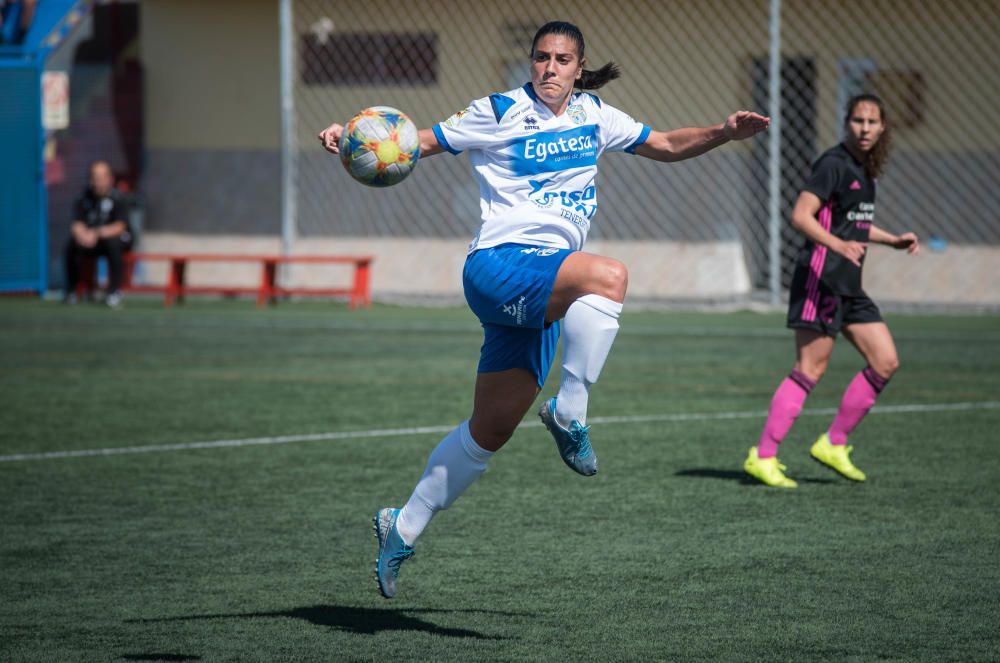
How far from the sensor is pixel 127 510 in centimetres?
670

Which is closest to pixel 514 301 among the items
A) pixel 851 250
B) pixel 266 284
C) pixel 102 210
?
pixel 851 250

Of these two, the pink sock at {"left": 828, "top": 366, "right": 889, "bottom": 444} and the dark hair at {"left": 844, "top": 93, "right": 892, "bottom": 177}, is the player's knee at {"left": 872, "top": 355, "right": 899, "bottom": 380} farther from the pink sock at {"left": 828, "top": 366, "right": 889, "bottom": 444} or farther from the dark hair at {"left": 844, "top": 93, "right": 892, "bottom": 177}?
the dark hair at {"left": 844, "top": 93, "right": 892, "bottom": 177}

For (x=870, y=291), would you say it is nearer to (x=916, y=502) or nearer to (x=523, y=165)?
(x=916, y=502)

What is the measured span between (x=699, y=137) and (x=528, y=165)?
706mm

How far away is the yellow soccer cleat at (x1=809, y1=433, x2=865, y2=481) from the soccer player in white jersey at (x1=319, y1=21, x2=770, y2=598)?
267 centimetres

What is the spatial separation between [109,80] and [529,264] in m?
20.1

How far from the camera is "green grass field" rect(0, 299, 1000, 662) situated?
15.0 ft

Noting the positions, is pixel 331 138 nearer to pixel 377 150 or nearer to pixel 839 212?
pixel 377 150

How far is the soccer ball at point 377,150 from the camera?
4.86m

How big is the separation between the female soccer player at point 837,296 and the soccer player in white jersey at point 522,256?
231 cm

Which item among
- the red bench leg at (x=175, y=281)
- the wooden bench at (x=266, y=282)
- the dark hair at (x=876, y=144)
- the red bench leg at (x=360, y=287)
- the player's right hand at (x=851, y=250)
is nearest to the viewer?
the player's right hand at (x=851, y=250)

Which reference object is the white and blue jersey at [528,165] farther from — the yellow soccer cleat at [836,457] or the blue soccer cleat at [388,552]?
the yellow soccer cleat at [836,457]

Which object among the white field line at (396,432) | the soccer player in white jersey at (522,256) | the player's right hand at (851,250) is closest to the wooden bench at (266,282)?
the white field line at (396,432)

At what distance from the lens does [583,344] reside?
15.6 feet
